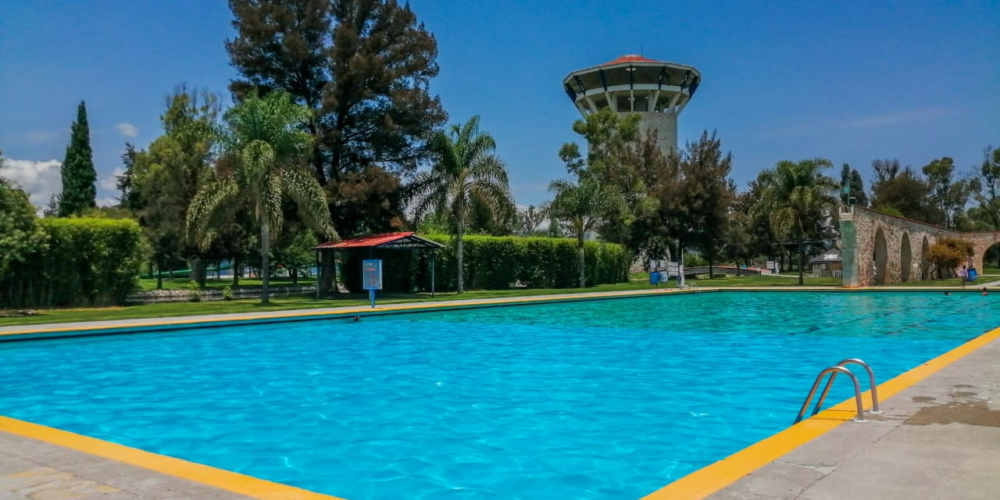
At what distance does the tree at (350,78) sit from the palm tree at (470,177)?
8.97ft

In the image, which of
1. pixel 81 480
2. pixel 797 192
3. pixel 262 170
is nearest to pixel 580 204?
pixel 797 192

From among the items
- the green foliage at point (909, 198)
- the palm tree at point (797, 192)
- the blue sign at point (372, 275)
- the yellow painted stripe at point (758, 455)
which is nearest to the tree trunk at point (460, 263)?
the blue sign at point (372, 275)

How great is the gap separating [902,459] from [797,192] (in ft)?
118

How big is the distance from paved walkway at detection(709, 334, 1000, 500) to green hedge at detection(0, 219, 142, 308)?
24629 mm

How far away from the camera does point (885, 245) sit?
117 ft

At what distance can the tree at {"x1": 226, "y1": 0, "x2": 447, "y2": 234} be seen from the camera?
3259 centimetres

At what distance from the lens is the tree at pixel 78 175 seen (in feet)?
139

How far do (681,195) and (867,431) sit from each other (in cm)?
4481

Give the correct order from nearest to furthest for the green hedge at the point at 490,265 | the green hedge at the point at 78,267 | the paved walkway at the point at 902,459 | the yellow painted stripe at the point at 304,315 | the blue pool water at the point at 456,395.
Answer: the paved walkway at the point at 902,459 → the blue pool water at the point at 456,395 → the yellow painted stripe at the point at 304,315 → the green hedge at the point at 78,267 → the green hedge at the point at 490,265

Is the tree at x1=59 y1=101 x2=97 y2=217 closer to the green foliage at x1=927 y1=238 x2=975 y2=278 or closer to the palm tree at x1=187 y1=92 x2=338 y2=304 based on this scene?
the palm tree at x1=187 y1=92 x2=338 y2=304

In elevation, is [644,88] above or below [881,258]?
above

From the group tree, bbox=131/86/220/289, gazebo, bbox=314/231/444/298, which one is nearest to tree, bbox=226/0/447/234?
gazebo, bbox=314/231/444/298

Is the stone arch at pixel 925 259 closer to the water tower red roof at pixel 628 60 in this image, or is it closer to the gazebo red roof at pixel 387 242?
the gazebo red roof at pixel 387 242

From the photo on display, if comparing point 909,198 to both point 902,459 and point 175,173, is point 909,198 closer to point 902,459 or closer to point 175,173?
point 175,173
